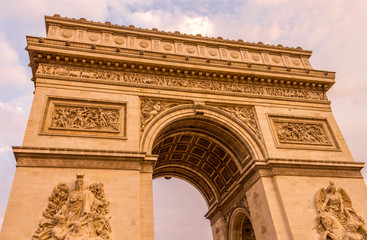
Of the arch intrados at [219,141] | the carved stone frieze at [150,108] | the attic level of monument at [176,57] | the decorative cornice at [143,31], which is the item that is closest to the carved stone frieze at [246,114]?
the attic level of monument at [176,57]

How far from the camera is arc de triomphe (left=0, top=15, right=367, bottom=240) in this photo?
34.4ft

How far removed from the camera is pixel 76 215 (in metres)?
9.87

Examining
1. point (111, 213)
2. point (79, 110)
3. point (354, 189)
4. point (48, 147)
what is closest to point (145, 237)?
point (111, 213)

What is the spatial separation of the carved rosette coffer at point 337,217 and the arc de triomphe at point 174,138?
5cm

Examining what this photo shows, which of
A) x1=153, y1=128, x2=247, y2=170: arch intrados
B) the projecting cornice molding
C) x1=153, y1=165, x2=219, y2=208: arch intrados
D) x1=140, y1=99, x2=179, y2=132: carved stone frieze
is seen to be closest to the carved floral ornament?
x1=140, y1=99, x2=179, y2=132: carved stone frieze

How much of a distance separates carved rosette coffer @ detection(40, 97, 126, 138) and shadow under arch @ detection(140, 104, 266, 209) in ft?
4.38

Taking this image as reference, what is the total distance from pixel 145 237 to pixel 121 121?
15.7ft

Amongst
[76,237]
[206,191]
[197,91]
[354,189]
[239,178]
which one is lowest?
[76,237]

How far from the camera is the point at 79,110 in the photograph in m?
12.6

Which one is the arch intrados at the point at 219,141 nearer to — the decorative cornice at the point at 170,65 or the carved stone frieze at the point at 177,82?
the carved stone frieze at the point at 177,82

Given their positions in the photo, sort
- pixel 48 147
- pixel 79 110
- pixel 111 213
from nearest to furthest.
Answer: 1. pixel 111 213
2. pixel 48 147
3. pixel 79 110

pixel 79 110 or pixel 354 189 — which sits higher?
pixel 79 110

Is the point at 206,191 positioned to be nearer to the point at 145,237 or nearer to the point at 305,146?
the point at 305,146

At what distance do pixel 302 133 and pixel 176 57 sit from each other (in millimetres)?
7234
